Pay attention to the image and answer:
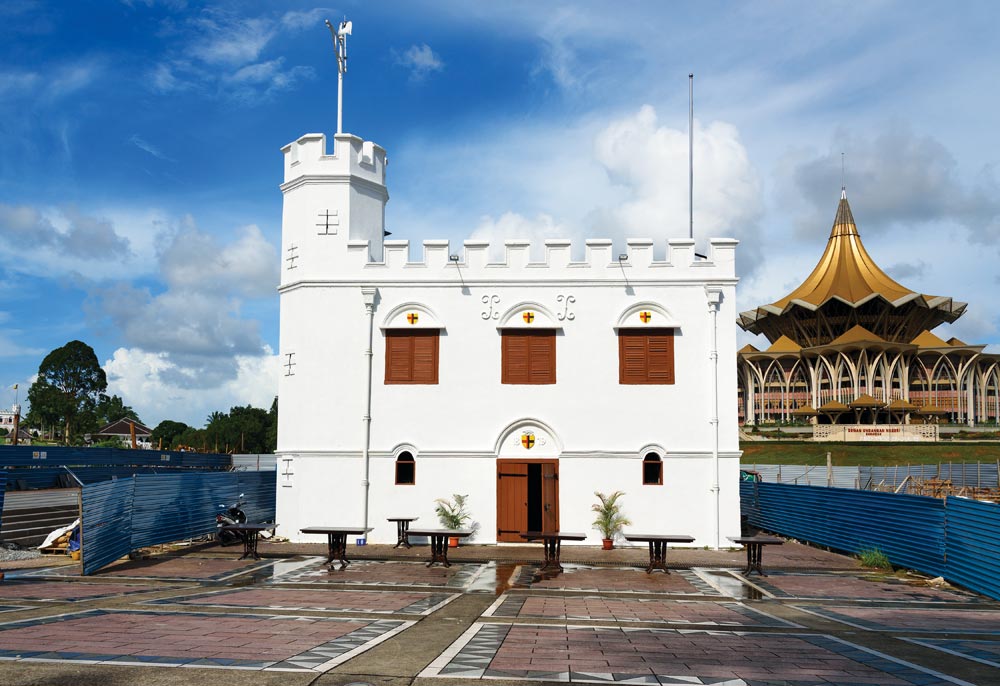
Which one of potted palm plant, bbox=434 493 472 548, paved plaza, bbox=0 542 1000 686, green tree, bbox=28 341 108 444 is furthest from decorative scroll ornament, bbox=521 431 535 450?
green tree, bbox=28 341 108 444

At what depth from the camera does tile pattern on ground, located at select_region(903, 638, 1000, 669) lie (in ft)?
29.7

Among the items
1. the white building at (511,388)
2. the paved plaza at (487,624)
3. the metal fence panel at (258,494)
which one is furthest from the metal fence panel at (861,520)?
the metal fence panel at (258,494)

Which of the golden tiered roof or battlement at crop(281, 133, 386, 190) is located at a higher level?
the golden tiered roof

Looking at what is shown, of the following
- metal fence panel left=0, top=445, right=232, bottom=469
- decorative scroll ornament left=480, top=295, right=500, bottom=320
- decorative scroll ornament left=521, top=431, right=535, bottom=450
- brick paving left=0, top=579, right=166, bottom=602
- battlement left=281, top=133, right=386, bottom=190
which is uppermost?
battlement left=281, top=133, right=386, bottom=190

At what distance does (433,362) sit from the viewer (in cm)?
2108

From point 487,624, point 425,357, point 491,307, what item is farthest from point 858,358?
point 487,624

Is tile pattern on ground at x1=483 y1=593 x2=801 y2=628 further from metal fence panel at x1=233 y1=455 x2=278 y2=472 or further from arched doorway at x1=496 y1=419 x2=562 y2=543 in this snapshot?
metal fence panel at x1=233 y1=455 x2=278 y2=472

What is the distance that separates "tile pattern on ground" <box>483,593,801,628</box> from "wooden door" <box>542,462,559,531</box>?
667cm

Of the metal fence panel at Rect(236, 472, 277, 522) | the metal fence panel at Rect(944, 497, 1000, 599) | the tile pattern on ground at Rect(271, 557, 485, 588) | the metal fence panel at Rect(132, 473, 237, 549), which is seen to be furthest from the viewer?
the metal fence panel at Rect(236, 472, 277, 522)

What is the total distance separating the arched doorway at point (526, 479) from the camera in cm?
2034

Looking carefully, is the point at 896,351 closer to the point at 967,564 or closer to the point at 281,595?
the point at 967,564

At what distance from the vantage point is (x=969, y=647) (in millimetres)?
9680

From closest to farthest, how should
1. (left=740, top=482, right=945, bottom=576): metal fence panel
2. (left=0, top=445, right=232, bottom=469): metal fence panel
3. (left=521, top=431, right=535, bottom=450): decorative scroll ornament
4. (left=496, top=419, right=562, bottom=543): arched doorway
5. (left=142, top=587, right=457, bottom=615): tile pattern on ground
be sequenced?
(left=142, top=587, right=457, bottom=615): tile pattern on ground → (left=740, top=482, right=945, bottom=576): metal fence panel → (left=496, top=419, right=562, bottom=543): arched doorway → (left=521, top=431, right=535, bottom=450): decorative scroll ornament → (left=0, top=445, right=232, bottom=469): metal fence panel

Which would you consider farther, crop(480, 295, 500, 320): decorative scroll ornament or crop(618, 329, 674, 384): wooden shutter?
crop(480, 295, 500, 320): decorative scroll ornament
